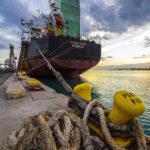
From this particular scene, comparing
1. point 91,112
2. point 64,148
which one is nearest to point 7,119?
point 64,148

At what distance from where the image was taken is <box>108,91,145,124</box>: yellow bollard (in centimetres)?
165

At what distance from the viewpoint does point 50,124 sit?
1.92 metres

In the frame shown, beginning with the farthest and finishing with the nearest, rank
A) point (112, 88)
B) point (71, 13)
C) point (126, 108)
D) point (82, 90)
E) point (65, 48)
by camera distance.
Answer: point (71, 13), point (65, 48), point (112, 88), point (82, 90), point (126, 108)

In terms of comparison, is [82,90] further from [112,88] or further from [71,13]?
[71,13]

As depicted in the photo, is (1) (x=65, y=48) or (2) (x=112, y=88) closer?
(2) (x=112, y=88)

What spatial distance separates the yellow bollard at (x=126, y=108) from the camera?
1.65m

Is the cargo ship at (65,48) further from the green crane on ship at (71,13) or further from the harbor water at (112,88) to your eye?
the harbor water at (112,88)

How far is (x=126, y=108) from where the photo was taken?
166cm

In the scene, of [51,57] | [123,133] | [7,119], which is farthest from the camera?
[51,57]

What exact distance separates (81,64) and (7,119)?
47.6 ft

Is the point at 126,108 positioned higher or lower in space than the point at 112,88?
higher

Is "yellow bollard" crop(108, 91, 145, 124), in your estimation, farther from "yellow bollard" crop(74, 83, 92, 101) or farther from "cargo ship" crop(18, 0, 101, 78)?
"cargo ship" crop(18, 0, 101, 78)

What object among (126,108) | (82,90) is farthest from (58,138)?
(82,90)

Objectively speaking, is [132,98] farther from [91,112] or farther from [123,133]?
[91,112]
